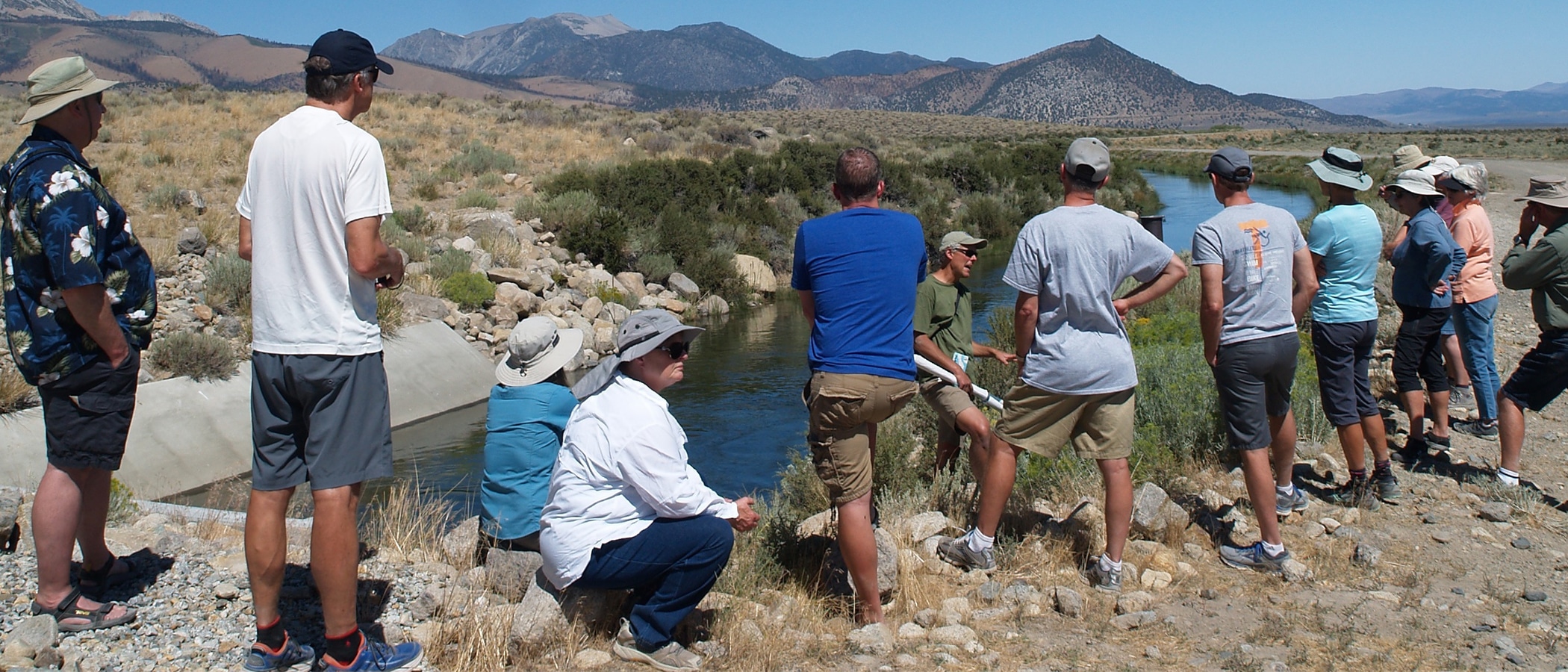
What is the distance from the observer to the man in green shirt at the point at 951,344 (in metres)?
5.38

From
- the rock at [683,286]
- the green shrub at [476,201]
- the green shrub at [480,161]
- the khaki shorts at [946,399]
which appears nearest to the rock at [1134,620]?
the khaki shorts at [946,399]

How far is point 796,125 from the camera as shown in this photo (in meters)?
61.1

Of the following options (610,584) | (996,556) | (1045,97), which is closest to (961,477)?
(996,556)

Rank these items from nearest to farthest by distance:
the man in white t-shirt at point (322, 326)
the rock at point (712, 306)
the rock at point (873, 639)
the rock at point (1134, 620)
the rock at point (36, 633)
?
1. the man in white t-shirt at point (322, 326)
2. the rock at point (36, 633)
3. the rock at point (873, 639)
4. the rock at point (1134, 620)
5. the rock at point (712, 306)

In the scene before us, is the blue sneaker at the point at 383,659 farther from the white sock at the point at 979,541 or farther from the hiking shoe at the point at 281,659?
the white sock at the point at 979,541

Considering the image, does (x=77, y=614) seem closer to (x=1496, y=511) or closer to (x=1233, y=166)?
(x=1233, y=166)

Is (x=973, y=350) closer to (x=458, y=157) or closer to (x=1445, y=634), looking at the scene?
(x=1445, y=634)

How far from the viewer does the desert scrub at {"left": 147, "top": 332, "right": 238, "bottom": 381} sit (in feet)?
31.4

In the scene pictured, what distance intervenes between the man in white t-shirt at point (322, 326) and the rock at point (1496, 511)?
17.6ft

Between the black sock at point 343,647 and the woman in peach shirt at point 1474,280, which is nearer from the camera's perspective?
the black sock at point 343,647

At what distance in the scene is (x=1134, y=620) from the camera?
169 inches

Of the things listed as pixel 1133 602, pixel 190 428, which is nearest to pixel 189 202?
pixel 190 428

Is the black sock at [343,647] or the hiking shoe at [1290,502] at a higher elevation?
the black sock at [343,647]

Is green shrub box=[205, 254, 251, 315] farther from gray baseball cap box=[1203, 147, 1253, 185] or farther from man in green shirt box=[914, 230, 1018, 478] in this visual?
gray baseball cap box=[1203, 147, 1253, 185]
